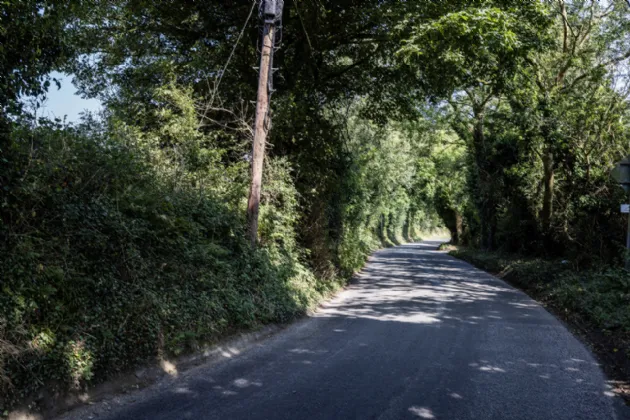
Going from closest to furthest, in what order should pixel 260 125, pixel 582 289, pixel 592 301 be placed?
pixel 260 125
pixel 592 301
pixel 582 289

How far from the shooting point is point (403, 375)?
22.8 ft

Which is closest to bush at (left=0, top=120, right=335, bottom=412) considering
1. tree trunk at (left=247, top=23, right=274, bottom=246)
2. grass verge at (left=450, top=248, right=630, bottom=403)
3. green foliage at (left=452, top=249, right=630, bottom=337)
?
tree trunk at (left=247, top=23, right=274, bottom=246)

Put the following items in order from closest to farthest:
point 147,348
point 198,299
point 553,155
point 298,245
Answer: point 147,348 < point 198,299 < point 298,245 < point 553,155

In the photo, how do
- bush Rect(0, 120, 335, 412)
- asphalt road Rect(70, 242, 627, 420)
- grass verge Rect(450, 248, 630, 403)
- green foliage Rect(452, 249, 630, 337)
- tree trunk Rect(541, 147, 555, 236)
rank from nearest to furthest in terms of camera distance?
1. bush Rect(0, 120, 335, 412)
2. asphalt road Rect(70, 242, 627, 420)
3. grass verge Rect(450, 248, 630, 403)
4. green foliage Rect(452, 249, 630, 337)
5. tree trunk Rect(541, 147, 555, 236)

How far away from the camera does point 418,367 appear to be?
7.39 m

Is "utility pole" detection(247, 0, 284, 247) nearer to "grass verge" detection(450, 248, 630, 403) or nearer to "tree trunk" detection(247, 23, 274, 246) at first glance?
"tree trunk" detection(247, 23, 274, 246)

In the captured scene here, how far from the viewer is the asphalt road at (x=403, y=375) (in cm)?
562

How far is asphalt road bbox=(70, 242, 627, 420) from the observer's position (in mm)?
5617

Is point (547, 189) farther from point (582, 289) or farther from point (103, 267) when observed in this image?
point (103, 267)

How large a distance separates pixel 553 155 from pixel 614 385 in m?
14.1

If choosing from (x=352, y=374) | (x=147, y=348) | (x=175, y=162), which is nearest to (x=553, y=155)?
(x=175, y=162)

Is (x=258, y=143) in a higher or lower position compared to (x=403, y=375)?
higher

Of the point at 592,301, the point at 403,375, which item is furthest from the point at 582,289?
the point at 403,375

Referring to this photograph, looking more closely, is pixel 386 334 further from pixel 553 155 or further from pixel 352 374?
pixel 553 155
